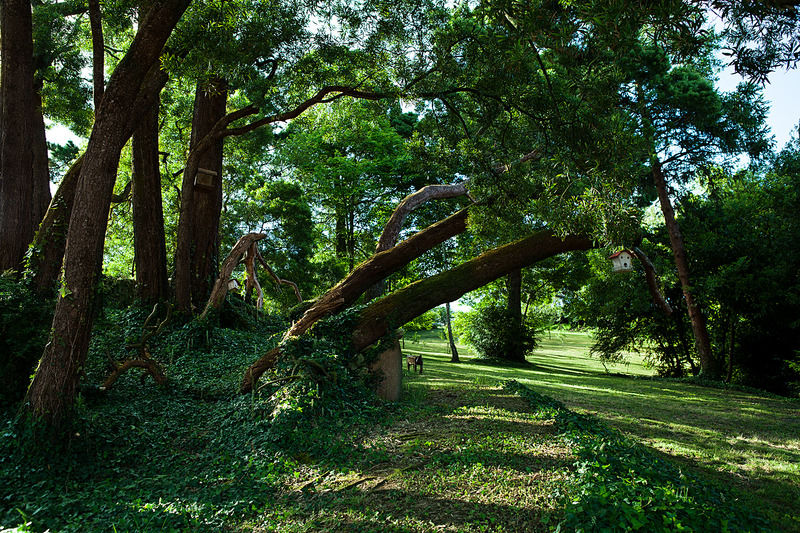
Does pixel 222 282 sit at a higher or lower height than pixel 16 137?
lower

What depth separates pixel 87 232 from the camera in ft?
15.6

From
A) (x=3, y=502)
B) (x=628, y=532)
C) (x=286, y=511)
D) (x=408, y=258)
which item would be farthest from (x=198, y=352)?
(x=628, y=532)

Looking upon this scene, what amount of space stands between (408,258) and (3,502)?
20.5ft

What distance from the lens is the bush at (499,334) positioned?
19.5 meters

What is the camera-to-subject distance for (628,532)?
9.36 ft

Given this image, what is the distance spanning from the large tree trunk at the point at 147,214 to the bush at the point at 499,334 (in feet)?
44.5

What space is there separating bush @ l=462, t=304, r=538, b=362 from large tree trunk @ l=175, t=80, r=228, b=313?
40.7ft

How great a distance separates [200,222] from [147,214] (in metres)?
1.18

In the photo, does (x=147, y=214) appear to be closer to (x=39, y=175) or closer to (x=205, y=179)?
(x=205, y=179)

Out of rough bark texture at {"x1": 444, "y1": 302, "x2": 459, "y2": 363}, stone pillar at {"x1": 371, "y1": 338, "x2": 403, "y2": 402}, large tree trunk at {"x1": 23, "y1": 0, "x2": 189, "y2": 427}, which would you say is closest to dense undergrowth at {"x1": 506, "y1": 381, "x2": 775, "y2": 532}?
stone pillar at {"x1": 371, "y1": 338, "x2": 403, "y2": 402}

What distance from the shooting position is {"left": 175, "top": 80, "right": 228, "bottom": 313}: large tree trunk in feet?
32.7

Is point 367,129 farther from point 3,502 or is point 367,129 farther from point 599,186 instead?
point 3,502

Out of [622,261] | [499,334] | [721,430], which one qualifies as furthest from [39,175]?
[499,334]

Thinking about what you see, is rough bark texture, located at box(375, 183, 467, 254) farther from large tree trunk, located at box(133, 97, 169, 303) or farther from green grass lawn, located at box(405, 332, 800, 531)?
large tree trunk, located at box(133, 97, 169, 303)
